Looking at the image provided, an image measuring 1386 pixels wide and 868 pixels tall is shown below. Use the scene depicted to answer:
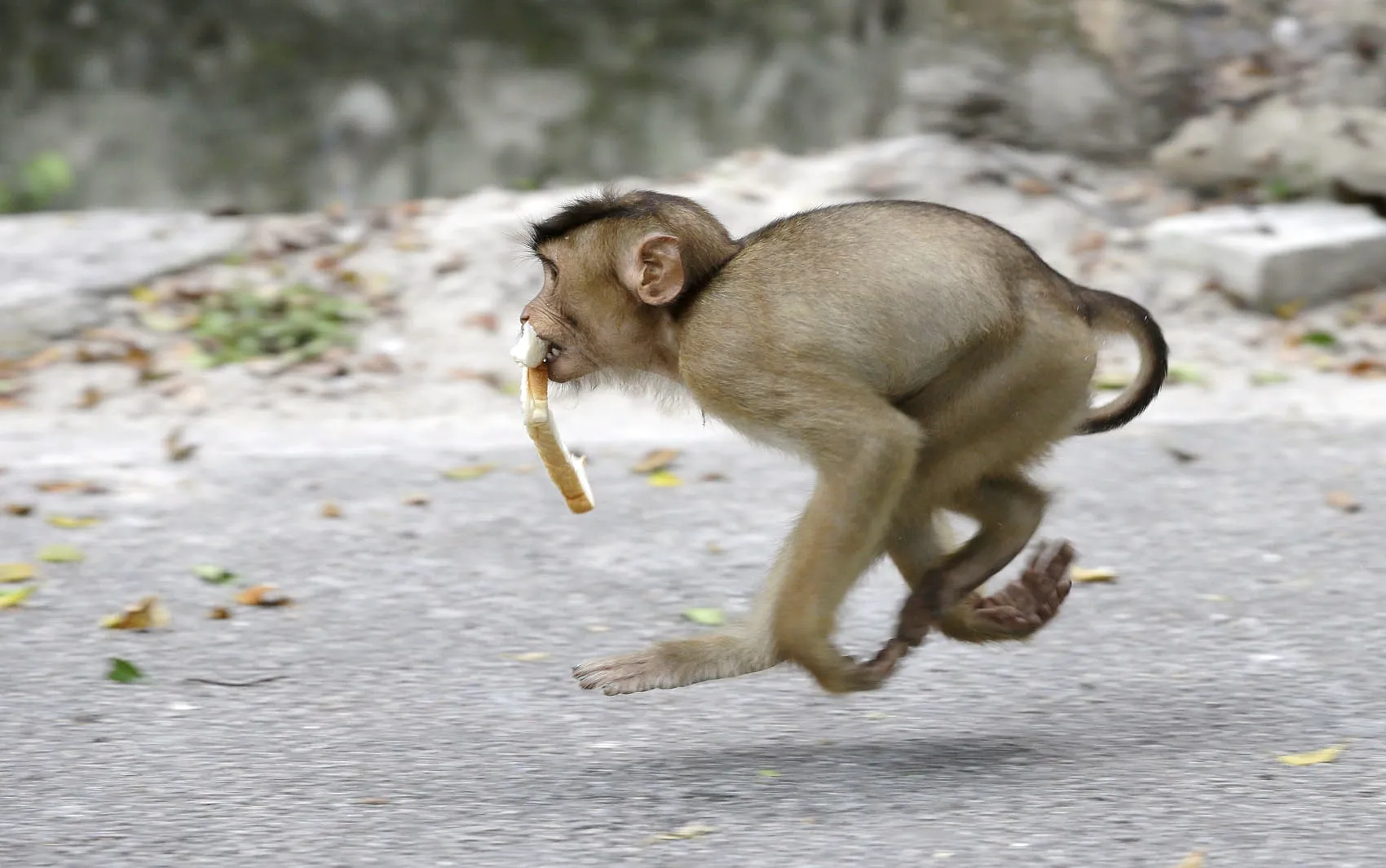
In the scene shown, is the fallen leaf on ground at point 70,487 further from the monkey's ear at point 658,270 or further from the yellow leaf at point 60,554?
the monkey's ear at point 658,270

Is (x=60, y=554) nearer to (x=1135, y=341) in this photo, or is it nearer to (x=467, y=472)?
(x=467, y=472)

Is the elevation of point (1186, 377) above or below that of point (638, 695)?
above

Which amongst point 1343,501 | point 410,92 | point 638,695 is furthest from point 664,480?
point 410,92

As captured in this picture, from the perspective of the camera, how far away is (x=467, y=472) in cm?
612

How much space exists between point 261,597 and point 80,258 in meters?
3.93

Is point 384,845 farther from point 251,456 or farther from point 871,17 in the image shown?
point 871,17

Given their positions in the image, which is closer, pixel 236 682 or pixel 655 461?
pixel 236 682

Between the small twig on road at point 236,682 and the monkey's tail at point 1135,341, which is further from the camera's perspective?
the small twig on road at point 236,682

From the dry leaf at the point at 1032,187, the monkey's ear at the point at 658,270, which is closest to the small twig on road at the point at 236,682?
the monkey's ear at the point at 658,270

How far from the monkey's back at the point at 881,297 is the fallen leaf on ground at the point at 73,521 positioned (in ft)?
8.83

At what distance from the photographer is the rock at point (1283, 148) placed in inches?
322

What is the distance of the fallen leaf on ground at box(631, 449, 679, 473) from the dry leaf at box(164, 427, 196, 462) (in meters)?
1.61

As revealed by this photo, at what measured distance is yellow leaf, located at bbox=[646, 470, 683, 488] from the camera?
596 cm

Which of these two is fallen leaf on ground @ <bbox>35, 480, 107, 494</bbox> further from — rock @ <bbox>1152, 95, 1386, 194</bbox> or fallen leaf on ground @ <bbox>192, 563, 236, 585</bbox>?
rock @ <bbox>1152, 95, 1386, 194</bbox>
